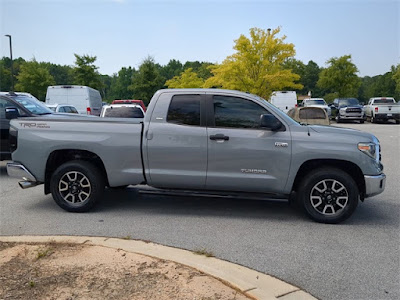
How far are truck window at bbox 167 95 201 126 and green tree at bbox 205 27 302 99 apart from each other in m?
16.2

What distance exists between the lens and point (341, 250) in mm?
4324

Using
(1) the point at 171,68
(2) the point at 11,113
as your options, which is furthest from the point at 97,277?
(1) the point at 171,68

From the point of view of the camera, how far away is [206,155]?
17.8 ft

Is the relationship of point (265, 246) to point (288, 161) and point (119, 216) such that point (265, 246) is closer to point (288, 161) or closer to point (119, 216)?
point (288, 161)

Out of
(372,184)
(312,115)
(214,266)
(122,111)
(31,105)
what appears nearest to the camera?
(214,266)

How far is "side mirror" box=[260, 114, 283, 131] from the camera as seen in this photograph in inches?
204

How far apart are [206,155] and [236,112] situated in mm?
788

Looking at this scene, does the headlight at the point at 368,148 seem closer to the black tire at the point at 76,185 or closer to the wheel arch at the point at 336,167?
the wheel arch at the point at 336,167

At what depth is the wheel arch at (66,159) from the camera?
579 cm

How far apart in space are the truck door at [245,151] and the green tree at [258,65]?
16.4m

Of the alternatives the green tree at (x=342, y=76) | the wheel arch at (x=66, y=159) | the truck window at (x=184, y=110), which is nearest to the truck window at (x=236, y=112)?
the truck window at (x=184, y=110)

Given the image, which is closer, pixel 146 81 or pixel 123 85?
pixel 146 81

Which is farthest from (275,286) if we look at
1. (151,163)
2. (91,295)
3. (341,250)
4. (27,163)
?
(27,163)

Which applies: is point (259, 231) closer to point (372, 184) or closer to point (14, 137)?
point (372, 184)
